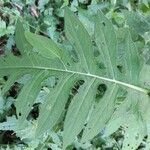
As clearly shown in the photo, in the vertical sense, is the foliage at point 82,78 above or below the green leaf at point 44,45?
below

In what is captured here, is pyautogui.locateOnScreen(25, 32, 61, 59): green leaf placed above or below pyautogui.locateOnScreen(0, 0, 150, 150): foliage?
above

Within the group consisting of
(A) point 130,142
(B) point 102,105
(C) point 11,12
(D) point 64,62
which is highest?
(C) point 11,12

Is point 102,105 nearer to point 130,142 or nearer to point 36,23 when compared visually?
point 130,142

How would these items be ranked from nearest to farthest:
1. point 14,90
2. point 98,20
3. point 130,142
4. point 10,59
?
point 98,20 < point 10,59 < point 130,142 < point 14,90

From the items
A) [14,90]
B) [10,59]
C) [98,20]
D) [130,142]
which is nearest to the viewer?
[98,20]

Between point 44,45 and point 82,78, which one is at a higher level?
point 44,45

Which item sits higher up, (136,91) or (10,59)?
(10,59)

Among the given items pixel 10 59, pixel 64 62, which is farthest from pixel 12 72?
pixel 64 62

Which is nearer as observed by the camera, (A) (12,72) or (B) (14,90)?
(A) (12,72)

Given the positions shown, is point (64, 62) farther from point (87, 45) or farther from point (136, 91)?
point (136, 91)
